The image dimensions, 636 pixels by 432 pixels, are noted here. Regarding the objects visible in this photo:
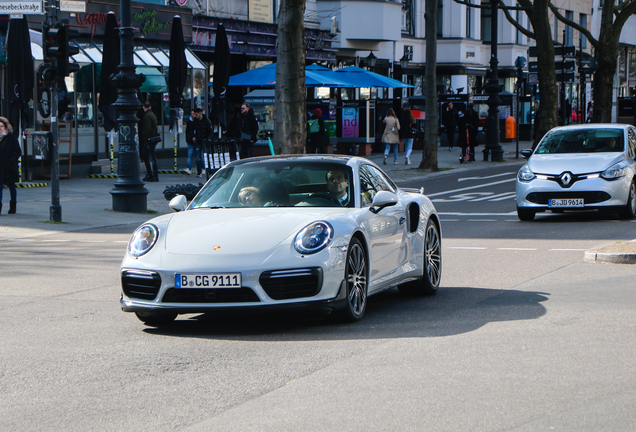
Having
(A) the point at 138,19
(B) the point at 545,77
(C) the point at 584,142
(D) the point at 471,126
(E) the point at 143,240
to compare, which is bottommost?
(E) the point at 143,240

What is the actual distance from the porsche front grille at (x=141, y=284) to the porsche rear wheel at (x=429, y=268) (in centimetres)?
278

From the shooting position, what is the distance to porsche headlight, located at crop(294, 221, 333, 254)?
7.26 metres

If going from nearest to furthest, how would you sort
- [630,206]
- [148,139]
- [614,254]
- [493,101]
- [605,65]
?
[614,254], [630,206], [148,139], [493,101], [605,65]

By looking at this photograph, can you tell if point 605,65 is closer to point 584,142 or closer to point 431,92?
point 431,92

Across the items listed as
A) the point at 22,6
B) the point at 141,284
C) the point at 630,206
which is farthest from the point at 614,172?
the point at 141,284

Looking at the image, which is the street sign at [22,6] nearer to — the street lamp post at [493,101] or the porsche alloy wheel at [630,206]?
the porsche alloy wheel at [630,206]

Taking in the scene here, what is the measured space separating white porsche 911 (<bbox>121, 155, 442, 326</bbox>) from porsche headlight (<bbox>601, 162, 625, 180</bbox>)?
766cm

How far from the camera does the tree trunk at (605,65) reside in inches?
1549

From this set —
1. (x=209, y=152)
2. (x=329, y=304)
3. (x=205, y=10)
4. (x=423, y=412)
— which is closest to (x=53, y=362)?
(x=329, y=304)

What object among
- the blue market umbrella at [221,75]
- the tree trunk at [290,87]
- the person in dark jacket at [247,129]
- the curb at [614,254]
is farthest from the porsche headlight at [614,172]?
the person in dark jacket at [247,129]

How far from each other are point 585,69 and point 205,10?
18489 mm

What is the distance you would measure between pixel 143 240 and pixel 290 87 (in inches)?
519

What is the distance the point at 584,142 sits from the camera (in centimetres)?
1703

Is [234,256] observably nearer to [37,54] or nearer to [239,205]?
[239,205]
